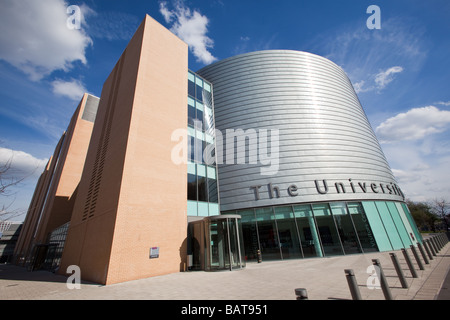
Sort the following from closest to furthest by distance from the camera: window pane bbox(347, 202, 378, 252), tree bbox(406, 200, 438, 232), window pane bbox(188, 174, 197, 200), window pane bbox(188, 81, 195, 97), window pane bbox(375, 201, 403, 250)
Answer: window pane bbox(188, 174, 197, 200) < window pane bbox(347, 202, 378, 252) < window pane bbox(375, 201, 403, 250) < window pane bbox(188, 81, 195, 97) < tree bbox(406, 200, 438, 232)

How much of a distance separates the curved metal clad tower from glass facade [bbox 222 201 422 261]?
0.96 meters

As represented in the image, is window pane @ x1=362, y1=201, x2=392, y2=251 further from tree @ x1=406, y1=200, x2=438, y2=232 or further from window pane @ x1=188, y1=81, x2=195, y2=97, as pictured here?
tree @ x1=406, y1=200, x2=438, y2=232

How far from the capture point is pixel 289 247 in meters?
16.8

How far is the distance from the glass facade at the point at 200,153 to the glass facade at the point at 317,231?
376 centimetres

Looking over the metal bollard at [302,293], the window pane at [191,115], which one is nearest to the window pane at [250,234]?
the window pane at [191,115]

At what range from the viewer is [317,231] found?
671 inches

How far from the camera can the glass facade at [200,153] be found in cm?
1608

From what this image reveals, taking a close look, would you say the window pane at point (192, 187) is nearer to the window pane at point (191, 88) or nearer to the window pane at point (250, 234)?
the window pane at point (250, 234)

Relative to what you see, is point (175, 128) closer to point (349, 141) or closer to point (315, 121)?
point (315, 121)

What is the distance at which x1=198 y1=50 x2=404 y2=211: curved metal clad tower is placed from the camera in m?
18.5

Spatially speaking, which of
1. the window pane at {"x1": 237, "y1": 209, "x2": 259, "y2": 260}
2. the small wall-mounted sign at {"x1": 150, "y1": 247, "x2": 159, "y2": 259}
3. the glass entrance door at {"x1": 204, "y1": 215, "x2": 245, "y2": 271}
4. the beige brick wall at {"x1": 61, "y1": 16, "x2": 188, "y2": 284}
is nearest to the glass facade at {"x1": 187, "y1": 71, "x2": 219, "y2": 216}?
the beige brick wall at {"x1": 61, "y1": 16, "x2": 188, "y2": 284}
